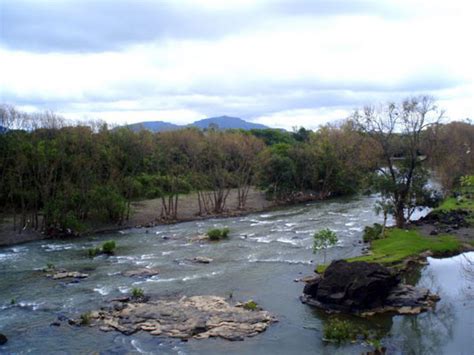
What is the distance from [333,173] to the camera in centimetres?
9906

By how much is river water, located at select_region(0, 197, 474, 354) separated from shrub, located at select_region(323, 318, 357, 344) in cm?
67

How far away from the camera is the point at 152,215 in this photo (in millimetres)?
74062

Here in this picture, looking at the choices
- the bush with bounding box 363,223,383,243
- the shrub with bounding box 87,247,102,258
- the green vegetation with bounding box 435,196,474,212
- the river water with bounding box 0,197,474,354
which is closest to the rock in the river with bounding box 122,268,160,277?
the river water with bounding box 0,197,474,354

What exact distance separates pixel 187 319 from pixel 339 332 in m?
9.22

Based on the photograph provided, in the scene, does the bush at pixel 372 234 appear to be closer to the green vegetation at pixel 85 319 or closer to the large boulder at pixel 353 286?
the large boulder at pixel 353 286

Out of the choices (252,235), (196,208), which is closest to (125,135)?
(196,208)

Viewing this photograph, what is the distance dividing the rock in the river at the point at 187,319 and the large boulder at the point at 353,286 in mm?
4511

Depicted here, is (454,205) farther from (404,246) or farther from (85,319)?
(85,319)

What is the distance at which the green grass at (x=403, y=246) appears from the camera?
43550mm

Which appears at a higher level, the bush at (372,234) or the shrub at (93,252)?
the bush at (372,234)

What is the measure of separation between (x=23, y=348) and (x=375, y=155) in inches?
1958

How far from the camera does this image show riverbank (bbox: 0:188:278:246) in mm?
58781

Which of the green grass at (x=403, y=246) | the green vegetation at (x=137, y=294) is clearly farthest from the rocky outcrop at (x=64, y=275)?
the green grass at (x=403, y=246)

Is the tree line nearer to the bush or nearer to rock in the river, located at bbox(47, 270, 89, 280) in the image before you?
the bush
